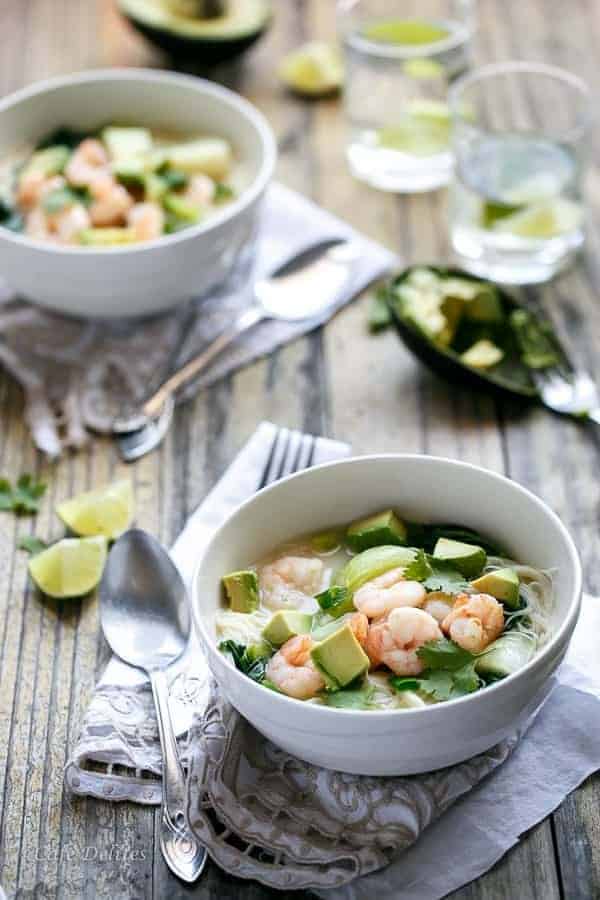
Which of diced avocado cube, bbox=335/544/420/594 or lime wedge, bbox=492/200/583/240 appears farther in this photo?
lime wedge, bbox=492/200/583/240

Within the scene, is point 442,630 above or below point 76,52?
above

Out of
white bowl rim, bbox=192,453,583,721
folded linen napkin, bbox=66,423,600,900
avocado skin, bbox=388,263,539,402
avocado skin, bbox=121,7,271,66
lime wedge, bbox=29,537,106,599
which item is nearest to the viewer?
white bowl rim, bbox=192,453,583,721

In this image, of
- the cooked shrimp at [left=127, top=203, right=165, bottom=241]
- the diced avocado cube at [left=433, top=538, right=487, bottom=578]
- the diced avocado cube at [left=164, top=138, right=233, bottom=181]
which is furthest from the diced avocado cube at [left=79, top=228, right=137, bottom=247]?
the diced avocado cube at [left=433, top=538, right=487, bottom=578]

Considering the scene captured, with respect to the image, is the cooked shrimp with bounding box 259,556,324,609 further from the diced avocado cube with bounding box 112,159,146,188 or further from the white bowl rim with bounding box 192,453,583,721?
the diced avocado cube with bounding box 112,159,146,188

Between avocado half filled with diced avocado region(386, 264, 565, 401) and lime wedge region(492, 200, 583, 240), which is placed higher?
lime wedge region(492, 200, 583, 240)

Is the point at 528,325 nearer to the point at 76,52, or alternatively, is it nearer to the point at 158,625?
the point at 158,625

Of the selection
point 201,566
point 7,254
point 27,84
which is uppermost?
point 201,566

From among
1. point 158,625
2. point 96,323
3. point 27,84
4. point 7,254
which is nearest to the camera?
point 158,625

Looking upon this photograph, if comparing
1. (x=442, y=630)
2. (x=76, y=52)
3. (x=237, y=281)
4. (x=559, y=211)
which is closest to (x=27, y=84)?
(x=76, y=52)

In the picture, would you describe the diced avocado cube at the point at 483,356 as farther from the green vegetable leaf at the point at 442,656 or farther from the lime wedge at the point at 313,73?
the lime wedge at the point at 313,73
